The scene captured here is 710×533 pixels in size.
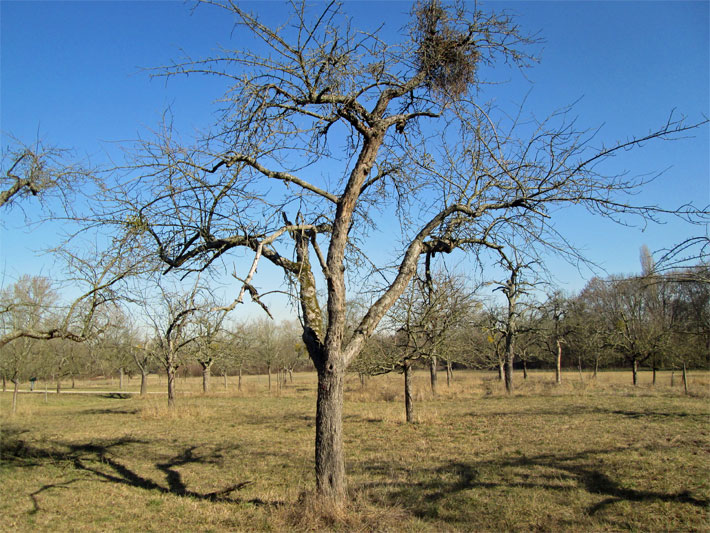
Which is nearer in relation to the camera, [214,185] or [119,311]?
[214,185]

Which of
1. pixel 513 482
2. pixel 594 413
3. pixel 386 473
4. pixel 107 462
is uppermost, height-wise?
pixel 513 482

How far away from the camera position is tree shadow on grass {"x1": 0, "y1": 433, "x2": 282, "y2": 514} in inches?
280

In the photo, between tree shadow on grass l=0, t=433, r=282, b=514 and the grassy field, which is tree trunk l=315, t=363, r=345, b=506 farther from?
tree shadow on grass l=0, t=433, r=282, b=514

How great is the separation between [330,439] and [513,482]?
4062mm

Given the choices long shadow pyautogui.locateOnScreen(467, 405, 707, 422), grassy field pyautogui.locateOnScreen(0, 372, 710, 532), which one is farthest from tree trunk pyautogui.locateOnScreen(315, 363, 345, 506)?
long shadow pyautogui.locateOnScreen(467, 405, 707, 422)

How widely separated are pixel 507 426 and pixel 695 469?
5921mm

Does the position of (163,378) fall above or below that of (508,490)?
below

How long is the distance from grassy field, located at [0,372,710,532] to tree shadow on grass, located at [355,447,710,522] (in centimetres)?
3

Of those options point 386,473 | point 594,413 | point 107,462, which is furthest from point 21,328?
point 594,413

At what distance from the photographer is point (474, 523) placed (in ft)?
17.7

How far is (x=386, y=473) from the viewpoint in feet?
26.1

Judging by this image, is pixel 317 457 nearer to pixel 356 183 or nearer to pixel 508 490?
pixel 356 183

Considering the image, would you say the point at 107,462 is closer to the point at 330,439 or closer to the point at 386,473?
the point at 386,473

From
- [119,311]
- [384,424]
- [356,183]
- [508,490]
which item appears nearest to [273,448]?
[384,424]
